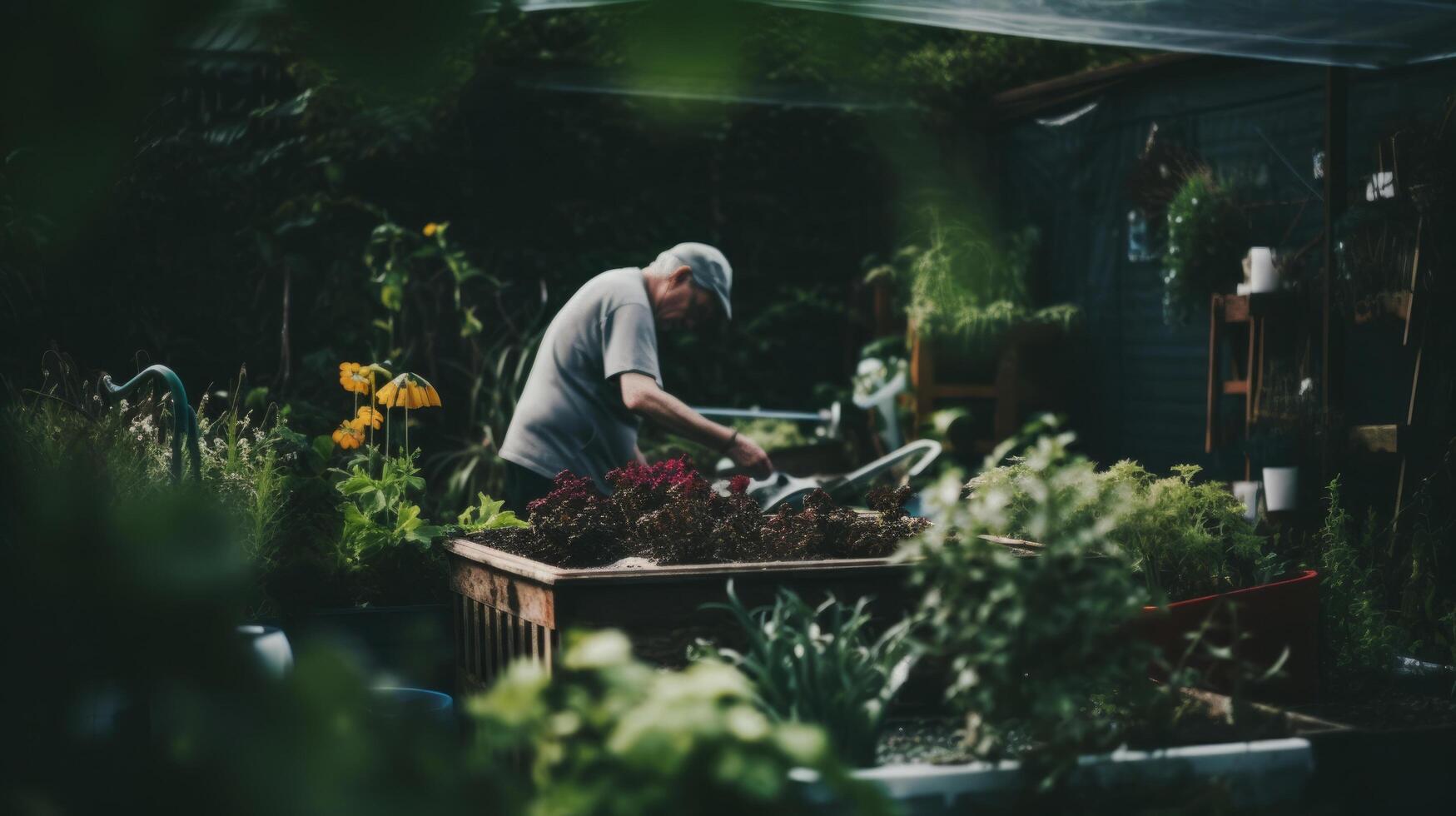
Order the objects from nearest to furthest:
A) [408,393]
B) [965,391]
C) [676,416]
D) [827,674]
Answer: [827,674], [676,416], [408,393], [965,391]

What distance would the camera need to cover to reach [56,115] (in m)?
0.57

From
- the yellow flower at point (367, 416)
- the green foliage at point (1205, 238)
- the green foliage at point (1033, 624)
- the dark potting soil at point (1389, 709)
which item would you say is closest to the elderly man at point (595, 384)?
the yellow flower at point (367, 416)

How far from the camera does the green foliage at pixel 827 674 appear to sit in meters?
1.63

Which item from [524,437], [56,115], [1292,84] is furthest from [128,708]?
[1292,84]

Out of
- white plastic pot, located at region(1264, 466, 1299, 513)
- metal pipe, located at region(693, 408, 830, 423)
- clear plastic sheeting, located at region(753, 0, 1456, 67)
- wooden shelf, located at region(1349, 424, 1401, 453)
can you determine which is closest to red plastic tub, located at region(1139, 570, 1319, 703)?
clear plastic sheeting, located at region(753, 0, 1456, 67)

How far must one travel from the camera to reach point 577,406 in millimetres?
3582

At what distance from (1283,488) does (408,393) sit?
2926 millimetres

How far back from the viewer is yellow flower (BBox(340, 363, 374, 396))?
366 cm

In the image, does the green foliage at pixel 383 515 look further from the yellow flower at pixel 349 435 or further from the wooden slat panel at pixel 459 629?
the wooden slat panel at pixel 459 629

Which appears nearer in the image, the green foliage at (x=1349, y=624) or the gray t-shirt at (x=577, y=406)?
the green foliage at (x=1349, y=624)

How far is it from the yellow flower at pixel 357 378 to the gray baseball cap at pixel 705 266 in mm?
832

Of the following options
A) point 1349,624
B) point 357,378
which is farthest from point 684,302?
point 1349,624

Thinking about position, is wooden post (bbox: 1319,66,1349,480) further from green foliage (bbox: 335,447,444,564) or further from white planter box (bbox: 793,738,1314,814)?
white planter box (bbox: 793,738,1314,814)

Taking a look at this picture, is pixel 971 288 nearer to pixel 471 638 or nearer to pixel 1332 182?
→ pixel 1332 182
